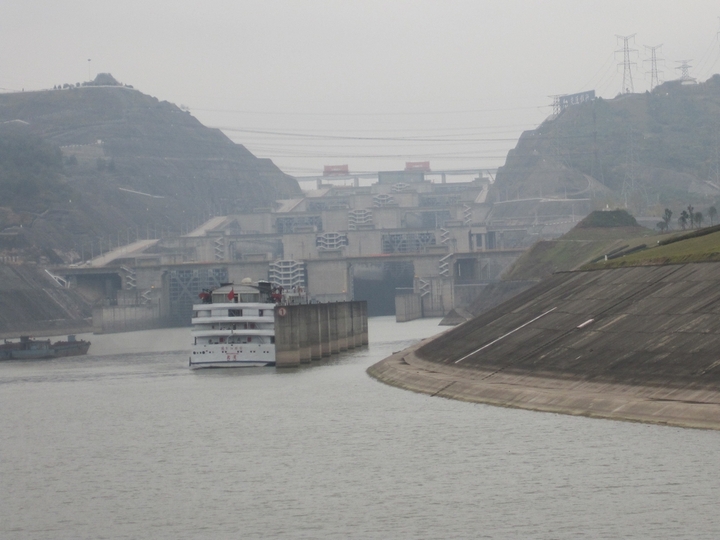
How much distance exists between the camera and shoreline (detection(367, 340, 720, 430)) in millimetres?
51750

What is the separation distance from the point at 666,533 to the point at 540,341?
39.5m

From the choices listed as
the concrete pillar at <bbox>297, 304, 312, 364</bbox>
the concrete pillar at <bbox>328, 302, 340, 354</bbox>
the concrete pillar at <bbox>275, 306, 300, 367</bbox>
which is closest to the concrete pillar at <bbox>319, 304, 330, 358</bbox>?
the concrete pillar at <bbox>328, 302, 340, 354</bbox>

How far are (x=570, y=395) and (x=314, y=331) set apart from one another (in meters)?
58.9

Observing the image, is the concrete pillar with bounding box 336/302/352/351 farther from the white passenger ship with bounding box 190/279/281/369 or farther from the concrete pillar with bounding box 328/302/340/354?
the white passenger ship with bounding box 190/279/281/369

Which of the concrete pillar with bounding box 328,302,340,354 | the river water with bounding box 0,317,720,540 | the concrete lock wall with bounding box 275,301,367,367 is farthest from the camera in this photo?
the concrete pillar with bounding box 328,302,340,354

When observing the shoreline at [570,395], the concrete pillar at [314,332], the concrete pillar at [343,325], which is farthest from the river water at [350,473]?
the concrete pillar at [343,325]

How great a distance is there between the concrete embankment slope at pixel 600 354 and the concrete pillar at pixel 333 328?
3315 centimetres

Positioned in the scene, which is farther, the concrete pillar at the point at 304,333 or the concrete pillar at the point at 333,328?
the concrete pillar at the point at 333,328

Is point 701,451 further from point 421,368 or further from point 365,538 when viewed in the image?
point 421,368

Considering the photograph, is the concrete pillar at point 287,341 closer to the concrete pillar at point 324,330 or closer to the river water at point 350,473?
the concrete pillar at point 324,330

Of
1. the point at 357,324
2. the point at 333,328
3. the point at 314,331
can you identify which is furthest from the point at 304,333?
the point at 357,324

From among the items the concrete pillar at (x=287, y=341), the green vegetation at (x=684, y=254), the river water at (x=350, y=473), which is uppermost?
the green vegetation at (x=684, y=254)

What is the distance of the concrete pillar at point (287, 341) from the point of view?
105306 mm

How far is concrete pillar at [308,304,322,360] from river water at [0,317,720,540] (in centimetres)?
3798
